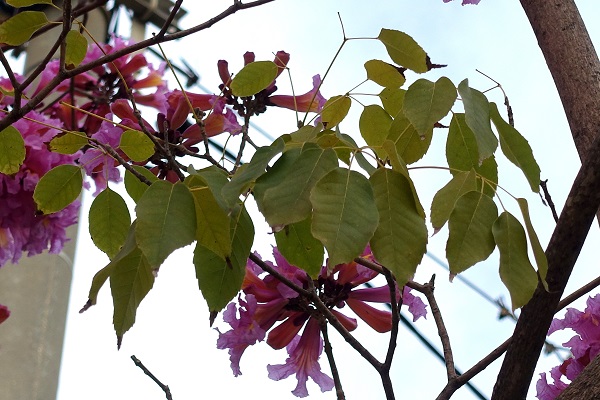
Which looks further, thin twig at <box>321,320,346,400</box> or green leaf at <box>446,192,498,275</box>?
thin twig at <box>321,320,346,400</box>

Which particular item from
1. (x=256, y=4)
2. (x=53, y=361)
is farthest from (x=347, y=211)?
(x=53, y=361)

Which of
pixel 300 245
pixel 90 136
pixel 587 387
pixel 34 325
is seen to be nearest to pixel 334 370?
pixel 300 245

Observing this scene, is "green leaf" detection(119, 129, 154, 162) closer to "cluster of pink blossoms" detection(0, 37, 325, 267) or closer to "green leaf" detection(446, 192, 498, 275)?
"cluster of pink blossoms" detection(0, 37, 325, 267)

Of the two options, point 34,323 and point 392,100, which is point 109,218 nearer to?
point 392,100

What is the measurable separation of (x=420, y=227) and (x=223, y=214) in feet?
0.45

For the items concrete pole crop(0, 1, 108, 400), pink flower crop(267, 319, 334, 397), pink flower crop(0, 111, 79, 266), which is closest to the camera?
pink flower crop(267, 319, 334, 397)

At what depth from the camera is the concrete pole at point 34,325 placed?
1.56 m

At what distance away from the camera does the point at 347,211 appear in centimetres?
55

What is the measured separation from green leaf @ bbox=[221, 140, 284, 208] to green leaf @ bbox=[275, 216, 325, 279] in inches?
4.6

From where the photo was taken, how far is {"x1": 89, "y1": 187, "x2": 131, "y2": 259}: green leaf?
798 mm

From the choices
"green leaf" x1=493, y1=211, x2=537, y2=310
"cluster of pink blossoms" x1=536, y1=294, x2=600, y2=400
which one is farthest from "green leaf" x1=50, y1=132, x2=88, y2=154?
"cluster of pink blossoms" x1=536, y1=294, x2=600, y2=400

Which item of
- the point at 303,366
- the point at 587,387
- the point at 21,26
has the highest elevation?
the point at 21,26

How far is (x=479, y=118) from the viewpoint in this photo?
0.64 meters

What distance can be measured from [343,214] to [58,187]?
40 cm
